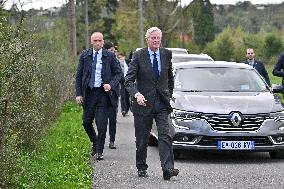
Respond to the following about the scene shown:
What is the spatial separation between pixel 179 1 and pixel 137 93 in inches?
1887

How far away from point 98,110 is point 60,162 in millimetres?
1474

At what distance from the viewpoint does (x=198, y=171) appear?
10.4 m

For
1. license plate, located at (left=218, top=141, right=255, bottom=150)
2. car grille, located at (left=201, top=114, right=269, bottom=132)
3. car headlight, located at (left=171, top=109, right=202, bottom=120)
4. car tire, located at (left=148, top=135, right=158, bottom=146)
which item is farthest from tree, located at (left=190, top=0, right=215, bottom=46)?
license plate, located at (left=218, top=141, right=255, bottom=150)

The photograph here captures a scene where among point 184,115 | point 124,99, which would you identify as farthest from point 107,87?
point 124,99

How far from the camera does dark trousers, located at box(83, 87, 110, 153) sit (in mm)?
11734

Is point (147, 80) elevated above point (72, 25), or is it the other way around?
point (147, 80)

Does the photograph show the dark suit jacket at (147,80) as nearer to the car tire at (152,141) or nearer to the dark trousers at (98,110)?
the dark trousers at (98,110)

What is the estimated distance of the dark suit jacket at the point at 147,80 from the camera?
9.77m

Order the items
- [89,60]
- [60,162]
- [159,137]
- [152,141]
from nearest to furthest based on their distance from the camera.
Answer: [159,137]
[60,162]
[89,60]
[152,141]

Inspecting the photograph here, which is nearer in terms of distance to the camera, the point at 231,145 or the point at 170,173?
the point at 170,173

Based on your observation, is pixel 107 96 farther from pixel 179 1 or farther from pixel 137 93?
pixel 179 1

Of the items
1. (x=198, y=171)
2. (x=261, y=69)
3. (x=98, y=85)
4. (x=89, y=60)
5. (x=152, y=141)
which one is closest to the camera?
(x=198, y=171)

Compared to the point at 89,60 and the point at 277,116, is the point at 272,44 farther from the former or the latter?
the point at 277,116

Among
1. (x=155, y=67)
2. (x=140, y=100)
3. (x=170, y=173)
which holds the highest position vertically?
(x=155, y=67)
